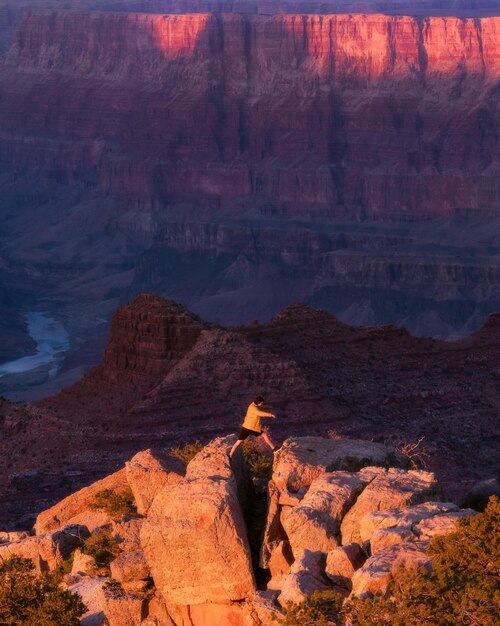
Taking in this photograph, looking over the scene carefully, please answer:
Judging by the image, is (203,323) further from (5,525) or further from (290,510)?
(290,510)

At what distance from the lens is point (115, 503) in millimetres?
32531

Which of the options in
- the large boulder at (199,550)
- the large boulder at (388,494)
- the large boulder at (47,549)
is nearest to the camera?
the large boulder at (199,550)

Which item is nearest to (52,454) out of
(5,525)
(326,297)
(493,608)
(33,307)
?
(5,525)

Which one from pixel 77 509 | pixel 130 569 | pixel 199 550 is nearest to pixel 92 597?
pixel 130 569

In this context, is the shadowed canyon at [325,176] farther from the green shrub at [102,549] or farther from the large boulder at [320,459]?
the green shrub at [102,549]

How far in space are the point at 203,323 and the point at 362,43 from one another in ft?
430

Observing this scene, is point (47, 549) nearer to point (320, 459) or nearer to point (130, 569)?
point (130, 569)

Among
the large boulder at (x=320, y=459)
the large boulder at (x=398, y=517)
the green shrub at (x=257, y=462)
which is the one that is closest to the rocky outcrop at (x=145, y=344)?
the green shrub at (x=257, y=462)

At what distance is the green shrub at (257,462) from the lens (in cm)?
3059

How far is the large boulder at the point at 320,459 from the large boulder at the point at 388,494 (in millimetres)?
1490

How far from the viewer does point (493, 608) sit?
73.0 feet

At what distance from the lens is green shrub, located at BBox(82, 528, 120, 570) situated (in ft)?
96.6

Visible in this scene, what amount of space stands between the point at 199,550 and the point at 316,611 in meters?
3.03

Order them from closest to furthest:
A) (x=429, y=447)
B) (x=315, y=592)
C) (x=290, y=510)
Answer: (x=315, y=592), (x=290, y=510), (x=429, y=447)
